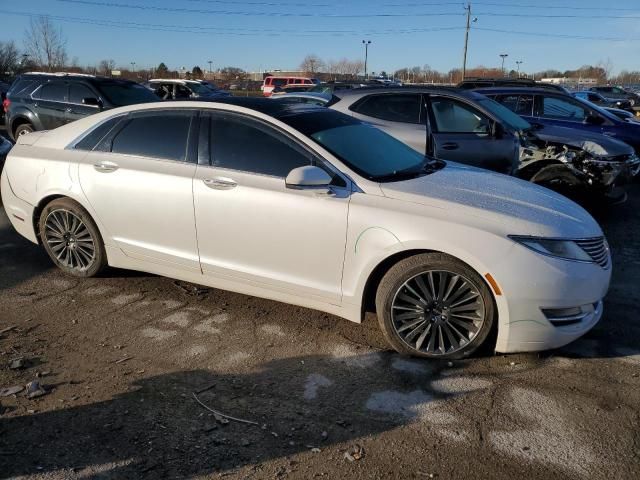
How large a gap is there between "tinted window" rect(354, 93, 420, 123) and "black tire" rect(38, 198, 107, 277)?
3.98 metres

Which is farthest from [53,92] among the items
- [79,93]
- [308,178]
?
[308,178]

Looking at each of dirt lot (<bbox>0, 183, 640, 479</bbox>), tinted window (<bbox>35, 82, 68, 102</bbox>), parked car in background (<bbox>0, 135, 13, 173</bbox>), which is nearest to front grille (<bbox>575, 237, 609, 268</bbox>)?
dirt lot (<bbox>0, 183, 640, 479</bbox>)

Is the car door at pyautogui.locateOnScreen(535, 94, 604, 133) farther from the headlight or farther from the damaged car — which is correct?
the headlight

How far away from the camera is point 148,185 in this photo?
4363 mm

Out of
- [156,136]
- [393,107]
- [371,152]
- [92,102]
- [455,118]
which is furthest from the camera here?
[92,102]

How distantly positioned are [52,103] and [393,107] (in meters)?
7.59

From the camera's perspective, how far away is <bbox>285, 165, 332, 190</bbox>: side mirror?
3.69 m

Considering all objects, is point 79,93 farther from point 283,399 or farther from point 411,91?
point 283,399

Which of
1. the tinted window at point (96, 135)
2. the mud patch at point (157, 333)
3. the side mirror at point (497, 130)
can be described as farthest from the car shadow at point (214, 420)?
the side mirror at point (497, 130)

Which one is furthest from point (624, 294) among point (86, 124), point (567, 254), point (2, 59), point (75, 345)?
point (2, 59)

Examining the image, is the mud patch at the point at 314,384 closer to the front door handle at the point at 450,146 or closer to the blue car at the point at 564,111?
the front door handle at the point at 450,146

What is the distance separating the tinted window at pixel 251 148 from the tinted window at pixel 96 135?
1061mm

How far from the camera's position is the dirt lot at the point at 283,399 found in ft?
8.87

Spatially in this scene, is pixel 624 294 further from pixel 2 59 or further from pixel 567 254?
pixel 2 59
